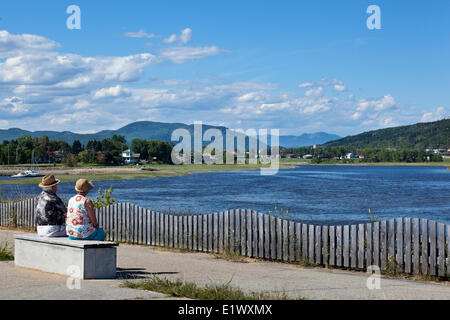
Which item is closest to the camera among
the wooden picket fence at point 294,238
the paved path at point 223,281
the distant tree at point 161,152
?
the paved path at point 223,281

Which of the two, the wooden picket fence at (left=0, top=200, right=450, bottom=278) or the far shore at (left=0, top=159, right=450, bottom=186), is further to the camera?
the far shore at (left=0, top=159, right=450, bottom=186)

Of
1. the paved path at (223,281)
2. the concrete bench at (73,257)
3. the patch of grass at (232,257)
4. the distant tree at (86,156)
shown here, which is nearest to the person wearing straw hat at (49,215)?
the concrete bench at (73,257)

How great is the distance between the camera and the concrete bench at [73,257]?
9758 mm

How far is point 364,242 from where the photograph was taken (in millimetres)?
12453

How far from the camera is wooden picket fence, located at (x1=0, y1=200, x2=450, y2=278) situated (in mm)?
11773

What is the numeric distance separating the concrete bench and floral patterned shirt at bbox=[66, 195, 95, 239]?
207mm

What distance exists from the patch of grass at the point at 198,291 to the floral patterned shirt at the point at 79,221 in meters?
1.58

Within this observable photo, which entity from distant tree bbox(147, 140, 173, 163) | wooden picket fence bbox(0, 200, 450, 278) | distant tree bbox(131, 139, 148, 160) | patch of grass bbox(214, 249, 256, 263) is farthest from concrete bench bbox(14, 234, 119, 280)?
distant tree bbox(131, 139, 148, 160)

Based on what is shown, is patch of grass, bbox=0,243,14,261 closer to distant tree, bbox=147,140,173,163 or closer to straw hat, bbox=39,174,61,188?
straw hat, bbox=39,174,61,188

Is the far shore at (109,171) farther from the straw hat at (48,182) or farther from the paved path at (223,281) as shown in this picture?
the straw hat at (48,182)

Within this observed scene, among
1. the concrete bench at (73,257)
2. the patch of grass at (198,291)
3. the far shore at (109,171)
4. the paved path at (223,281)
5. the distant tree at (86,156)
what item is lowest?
the far shore at (109,171)
